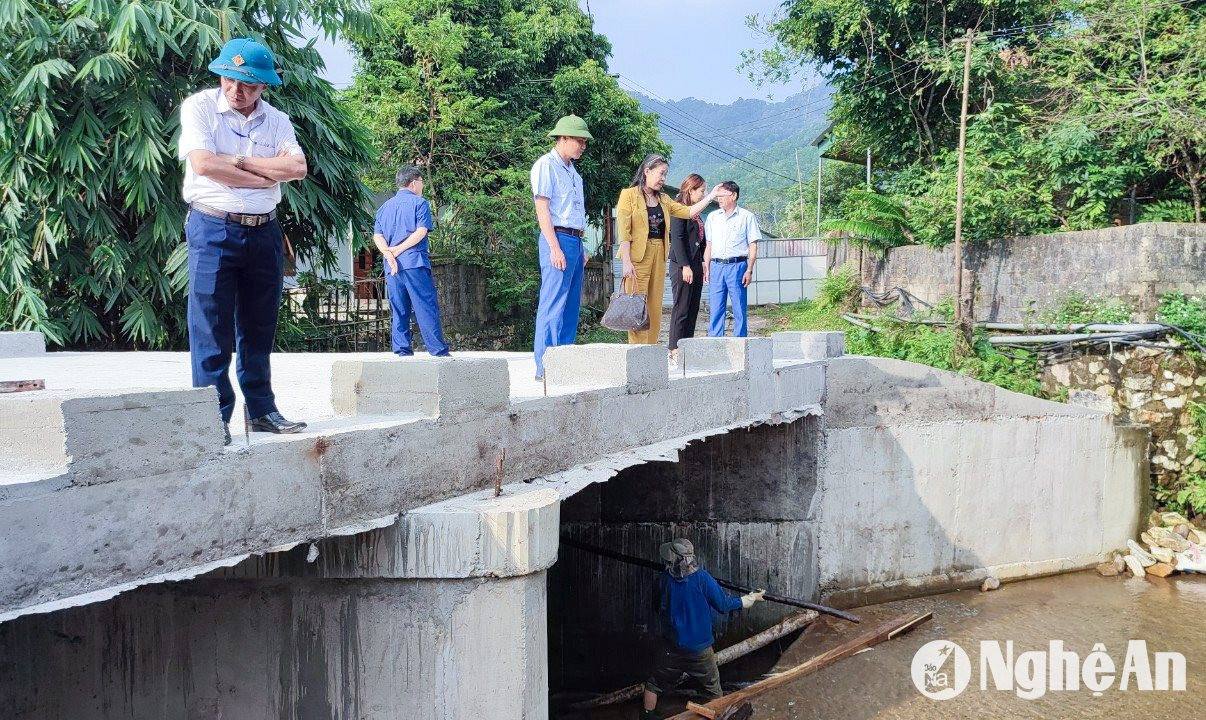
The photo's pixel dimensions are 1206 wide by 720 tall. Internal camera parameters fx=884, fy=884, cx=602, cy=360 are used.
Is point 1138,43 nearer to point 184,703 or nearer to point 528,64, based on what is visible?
point 528,64

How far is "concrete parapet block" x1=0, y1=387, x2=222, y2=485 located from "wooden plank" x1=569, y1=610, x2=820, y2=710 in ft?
19.1

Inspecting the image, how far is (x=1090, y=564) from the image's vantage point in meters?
10.6

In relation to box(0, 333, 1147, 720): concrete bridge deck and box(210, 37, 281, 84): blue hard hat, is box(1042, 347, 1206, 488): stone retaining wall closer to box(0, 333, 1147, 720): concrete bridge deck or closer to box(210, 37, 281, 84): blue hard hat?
box(0, 333, 1147, 720): concrete bridge deck

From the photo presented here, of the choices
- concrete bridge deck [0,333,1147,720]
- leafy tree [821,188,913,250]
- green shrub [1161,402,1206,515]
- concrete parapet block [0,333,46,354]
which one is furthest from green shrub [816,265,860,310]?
concrete parapet block [0,333,46,354]

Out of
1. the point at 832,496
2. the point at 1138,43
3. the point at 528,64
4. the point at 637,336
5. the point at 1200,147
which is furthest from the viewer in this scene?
the point at 528,64

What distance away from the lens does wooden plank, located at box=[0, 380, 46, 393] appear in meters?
4.03

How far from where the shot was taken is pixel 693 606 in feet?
22.7

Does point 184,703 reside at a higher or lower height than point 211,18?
lower

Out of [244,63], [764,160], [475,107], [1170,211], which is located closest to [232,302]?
[244,63]

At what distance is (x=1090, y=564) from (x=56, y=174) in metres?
12.7

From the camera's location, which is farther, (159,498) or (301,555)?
(301,555)

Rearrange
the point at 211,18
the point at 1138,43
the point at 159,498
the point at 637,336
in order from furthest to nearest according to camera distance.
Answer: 1. the point at 1138,43
2. the point at 211,18
3. the point at 637,336
4. the point at 159,498

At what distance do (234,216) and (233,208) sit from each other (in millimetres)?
31

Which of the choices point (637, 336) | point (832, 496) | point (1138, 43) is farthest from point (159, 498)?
point (1138, 43)
